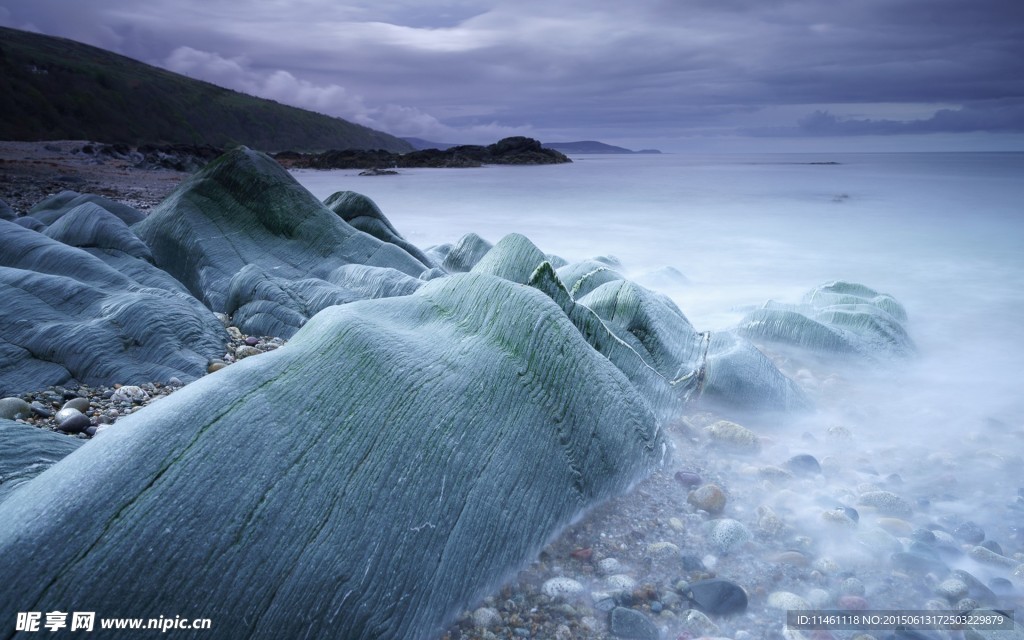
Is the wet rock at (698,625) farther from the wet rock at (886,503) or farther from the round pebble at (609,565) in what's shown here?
the wet rock at (886,503)

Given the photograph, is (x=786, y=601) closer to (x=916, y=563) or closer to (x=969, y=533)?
(x=916, y=563)

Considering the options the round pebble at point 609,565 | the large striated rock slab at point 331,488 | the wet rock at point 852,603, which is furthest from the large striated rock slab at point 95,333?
the wet rock at point 852,603

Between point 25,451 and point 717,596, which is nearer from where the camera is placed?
point 25,451

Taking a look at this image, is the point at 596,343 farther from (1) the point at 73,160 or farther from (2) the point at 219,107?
(2) the point at 219,107

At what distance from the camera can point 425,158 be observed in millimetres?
42500

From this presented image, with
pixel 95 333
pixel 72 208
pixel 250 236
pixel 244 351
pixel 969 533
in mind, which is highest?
pixel 72 208

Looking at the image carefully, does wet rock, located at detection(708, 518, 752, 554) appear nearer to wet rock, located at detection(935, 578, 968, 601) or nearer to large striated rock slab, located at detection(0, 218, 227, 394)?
wet rock, located at detection(935, 578, 968, 601)

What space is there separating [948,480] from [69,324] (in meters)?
5.08

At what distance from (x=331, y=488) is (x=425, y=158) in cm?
4245

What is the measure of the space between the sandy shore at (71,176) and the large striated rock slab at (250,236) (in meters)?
5.84

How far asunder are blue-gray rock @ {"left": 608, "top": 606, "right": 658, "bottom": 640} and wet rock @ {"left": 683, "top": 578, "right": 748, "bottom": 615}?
0.77 ft

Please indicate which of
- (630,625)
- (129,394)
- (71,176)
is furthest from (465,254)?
(71,176)

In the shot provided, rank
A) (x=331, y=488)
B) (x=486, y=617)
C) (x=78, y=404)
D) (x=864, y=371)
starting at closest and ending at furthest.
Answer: (x=331, y=488) < (x=486, y=617) < (x=78, y=404) < (x=864, y=371)

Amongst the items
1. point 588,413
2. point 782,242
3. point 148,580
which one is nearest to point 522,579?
point 588,413
